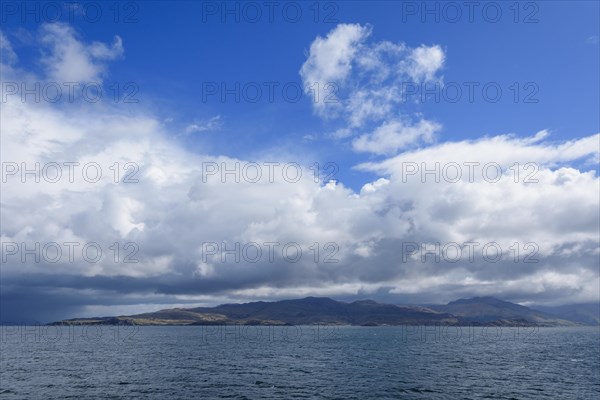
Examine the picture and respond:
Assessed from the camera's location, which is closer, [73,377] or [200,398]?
[200,398]

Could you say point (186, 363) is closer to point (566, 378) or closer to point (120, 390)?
point (120, 390)

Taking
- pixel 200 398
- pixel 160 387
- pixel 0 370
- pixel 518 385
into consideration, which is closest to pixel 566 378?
pixel 518 385

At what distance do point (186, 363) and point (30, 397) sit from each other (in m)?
65.3

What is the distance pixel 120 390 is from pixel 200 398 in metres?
21.8

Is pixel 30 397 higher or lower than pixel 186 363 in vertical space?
higher

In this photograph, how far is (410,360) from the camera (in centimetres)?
16375

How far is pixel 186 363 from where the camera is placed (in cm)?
14888

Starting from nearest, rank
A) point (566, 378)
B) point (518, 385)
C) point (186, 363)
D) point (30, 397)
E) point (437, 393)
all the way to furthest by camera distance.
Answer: point (30, 397), point (437, 393), point (518, 385), point (566, 378), point (186, 363)

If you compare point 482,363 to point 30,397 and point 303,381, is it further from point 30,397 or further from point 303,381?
point 30,397

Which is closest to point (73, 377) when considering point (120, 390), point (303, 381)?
point (120, 390)

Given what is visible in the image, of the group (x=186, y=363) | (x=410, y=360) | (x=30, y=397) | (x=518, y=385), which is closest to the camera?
(x=30, y=397)

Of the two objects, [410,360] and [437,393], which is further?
[410,360]

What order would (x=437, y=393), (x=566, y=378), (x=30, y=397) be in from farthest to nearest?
(x=566, y=378) → (x=437, y=393) → (x=30, y=397)

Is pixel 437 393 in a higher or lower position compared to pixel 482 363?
higher
